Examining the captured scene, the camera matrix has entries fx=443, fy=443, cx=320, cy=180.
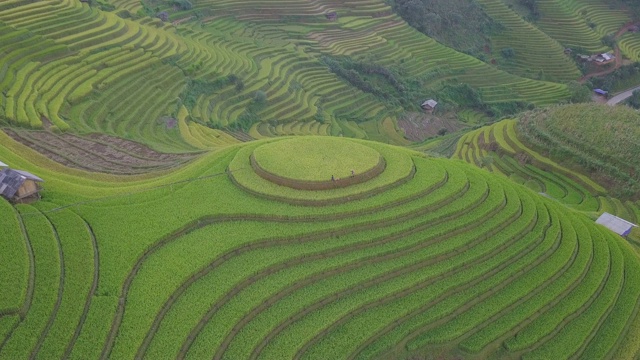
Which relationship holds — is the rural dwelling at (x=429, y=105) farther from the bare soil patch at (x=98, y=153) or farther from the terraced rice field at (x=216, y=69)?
the bare soil patch at (x=98, y=153)

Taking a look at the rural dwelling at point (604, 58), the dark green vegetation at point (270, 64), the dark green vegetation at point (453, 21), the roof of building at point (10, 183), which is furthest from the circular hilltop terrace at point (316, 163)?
the rural dwelling at point (604, 58)

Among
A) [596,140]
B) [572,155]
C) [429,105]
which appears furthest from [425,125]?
[596,140]

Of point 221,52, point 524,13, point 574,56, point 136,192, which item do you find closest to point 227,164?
point 136,192

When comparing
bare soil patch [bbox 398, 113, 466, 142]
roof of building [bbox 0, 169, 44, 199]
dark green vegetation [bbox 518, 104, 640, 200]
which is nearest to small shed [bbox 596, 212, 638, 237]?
dark green vegetation [bbox 518, 104, 640, 200]

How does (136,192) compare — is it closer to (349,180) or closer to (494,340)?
(349,180)

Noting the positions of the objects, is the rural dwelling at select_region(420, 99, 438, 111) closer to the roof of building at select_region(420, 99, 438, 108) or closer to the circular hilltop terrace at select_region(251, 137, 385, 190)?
the roof of building at select_region(420, 99, 438, 108)
